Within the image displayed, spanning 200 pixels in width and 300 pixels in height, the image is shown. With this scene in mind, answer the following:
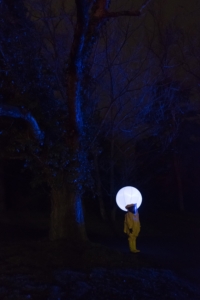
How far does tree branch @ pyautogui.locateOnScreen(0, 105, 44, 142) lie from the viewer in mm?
10289

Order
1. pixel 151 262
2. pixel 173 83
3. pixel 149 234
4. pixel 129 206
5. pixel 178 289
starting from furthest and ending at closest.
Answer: pixel 149 234
pixel 173 83
pixel 129 206
pixel 151 262
pixel 178 289

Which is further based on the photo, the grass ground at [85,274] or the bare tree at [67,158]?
the bare tree at [67,158]

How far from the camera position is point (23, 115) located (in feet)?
35.1

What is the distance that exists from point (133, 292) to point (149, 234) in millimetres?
13328

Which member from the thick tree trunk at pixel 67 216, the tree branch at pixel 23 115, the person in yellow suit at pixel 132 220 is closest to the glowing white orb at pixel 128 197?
the person in yellow suit at pixel 132 220

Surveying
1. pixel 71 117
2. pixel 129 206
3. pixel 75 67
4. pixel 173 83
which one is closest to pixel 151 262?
pixel 129 206

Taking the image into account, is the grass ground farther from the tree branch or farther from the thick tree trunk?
the tree branch

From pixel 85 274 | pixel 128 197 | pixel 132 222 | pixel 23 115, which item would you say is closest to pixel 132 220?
pixel 132 222

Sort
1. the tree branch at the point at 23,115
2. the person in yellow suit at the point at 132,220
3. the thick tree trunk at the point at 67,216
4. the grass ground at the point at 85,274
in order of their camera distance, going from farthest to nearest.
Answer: the person in yellow suit at the point at 132,220
the thick tree trunk at the point at 67,216
the tree branch at the point at 23,115
the grass ground at the point at 85,274

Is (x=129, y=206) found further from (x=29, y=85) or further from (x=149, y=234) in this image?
(x=149, y=234)

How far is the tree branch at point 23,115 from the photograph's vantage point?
405 inches

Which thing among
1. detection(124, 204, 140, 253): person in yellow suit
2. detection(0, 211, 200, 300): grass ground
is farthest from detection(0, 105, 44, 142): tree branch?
detection(124, 204, 140, 253): person in yellow suit

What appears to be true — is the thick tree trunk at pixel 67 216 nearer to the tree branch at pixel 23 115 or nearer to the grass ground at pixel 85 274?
the grass ground at pixel 85 274

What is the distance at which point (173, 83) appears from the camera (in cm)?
1819
